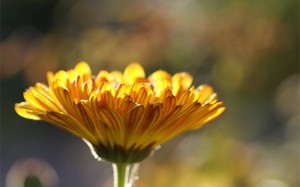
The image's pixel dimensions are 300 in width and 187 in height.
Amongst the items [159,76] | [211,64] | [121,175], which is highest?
[211,64]

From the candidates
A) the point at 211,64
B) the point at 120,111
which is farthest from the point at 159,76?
the point at 211,64

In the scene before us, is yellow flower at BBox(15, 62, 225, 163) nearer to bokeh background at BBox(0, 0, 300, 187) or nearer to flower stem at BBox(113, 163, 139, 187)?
flower stem at BBox(113, 163, 139, 187)

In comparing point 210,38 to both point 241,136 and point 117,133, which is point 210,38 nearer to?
point 241,136

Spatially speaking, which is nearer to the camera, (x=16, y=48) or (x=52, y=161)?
(x=16, y=48)

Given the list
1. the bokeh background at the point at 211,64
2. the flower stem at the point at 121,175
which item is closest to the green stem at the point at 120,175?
the flower stem at the point at 121,175

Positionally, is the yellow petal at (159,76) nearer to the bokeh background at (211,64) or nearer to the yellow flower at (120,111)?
the yellow flower at (120,111)

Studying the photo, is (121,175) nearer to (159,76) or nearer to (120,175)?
(120,175)

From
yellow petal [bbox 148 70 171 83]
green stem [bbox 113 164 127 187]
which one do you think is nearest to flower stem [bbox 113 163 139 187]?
green stem [bbox 113 164 127 187]

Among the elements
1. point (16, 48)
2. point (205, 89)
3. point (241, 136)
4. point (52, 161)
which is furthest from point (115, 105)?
point (52, 161)
